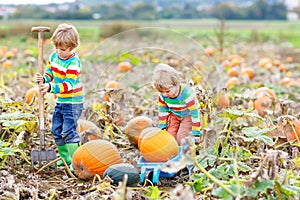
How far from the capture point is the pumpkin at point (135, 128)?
4.41 m

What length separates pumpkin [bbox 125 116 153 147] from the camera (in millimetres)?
4406

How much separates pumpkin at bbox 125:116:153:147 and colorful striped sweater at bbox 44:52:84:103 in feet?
1.54

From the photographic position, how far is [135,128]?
177 inches

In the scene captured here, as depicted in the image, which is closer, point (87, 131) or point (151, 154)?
point (151, 154)

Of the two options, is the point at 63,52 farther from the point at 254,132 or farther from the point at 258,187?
the point at 258,187

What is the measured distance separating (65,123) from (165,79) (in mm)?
877

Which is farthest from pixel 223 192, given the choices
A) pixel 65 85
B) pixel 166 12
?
pixel 166 12

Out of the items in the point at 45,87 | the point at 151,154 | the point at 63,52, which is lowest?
the point at 151,154

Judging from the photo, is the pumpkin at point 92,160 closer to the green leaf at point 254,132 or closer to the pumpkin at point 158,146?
the pumpkin at point 158,146

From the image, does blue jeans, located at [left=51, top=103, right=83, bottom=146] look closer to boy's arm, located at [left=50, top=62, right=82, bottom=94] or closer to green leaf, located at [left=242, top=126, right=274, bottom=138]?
boy's arm, located at [left=50, top=62, right=82, bottom=94]

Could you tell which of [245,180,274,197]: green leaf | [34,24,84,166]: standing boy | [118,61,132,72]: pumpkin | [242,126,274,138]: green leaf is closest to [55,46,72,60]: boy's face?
[34,24,84,166]: standing boy

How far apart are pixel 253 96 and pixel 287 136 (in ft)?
2.88

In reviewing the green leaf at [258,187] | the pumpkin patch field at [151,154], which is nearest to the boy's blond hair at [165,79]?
the pumpkin patch field at [151,154]

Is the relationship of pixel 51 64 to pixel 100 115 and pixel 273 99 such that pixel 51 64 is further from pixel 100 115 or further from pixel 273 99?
pixel 273 99
